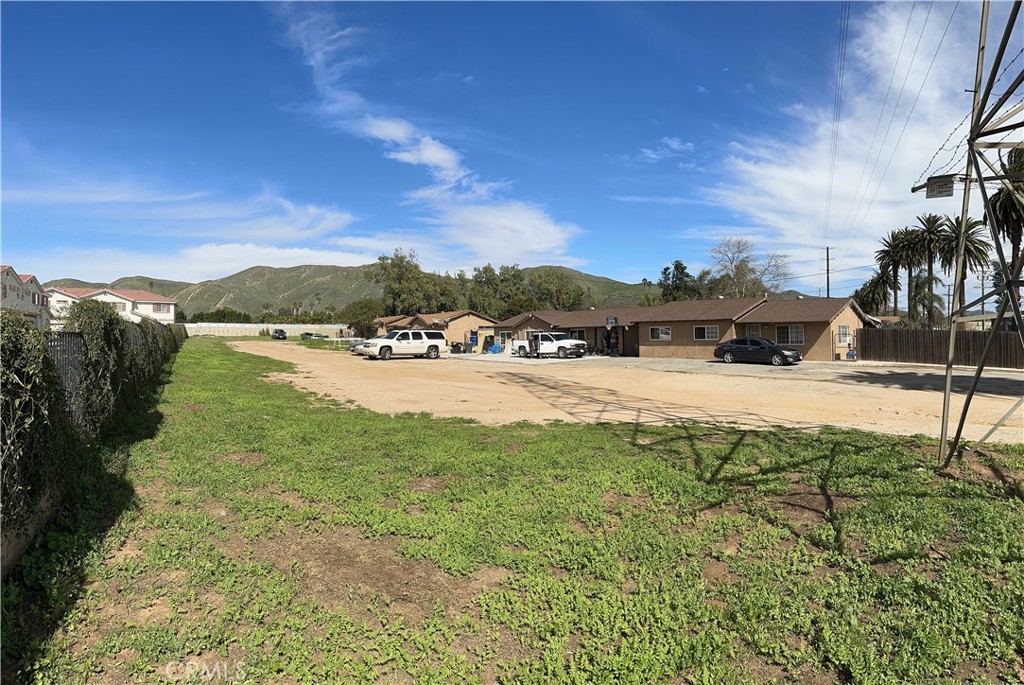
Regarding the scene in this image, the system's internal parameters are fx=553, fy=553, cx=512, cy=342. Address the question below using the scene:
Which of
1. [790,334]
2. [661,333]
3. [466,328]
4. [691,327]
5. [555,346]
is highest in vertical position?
[466,328]

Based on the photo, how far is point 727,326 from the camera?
1353 inches

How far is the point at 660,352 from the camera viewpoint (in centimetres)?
3744

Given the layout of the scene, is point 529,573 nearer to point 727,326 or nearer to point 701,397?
point 701,397

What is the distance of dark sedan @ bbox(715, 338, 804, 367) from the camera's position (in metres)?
28.6

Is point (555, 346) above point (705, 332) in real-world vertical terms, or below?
below

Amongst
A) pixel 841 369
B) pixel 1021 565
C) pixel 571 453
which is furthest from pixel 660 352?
pixel 1021 565

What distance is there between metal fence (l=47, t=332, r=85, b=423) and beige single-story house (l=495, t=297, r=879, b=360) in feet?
108

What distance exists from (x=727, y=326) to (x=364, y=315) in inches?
2175

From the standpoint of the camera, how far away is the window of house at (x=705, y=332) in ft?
115

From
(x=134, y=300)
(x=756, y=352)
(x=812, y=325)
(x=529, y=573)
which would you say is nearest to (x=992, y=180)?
(x=529, y=573)

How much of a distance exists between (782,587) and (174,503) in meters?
5.34

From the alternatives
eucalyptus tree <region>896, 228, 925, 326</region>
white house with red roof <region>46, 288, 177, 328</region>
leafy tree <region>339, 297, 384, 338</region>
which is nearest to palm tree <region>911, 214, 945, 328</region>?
eucalyptus tree <region>896, 228, 925, 326</region>

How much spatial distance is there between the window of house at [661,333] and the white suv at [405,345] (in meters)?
14.5

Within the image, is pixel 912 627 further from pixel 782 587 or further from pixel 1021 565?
pixel 1021 565
